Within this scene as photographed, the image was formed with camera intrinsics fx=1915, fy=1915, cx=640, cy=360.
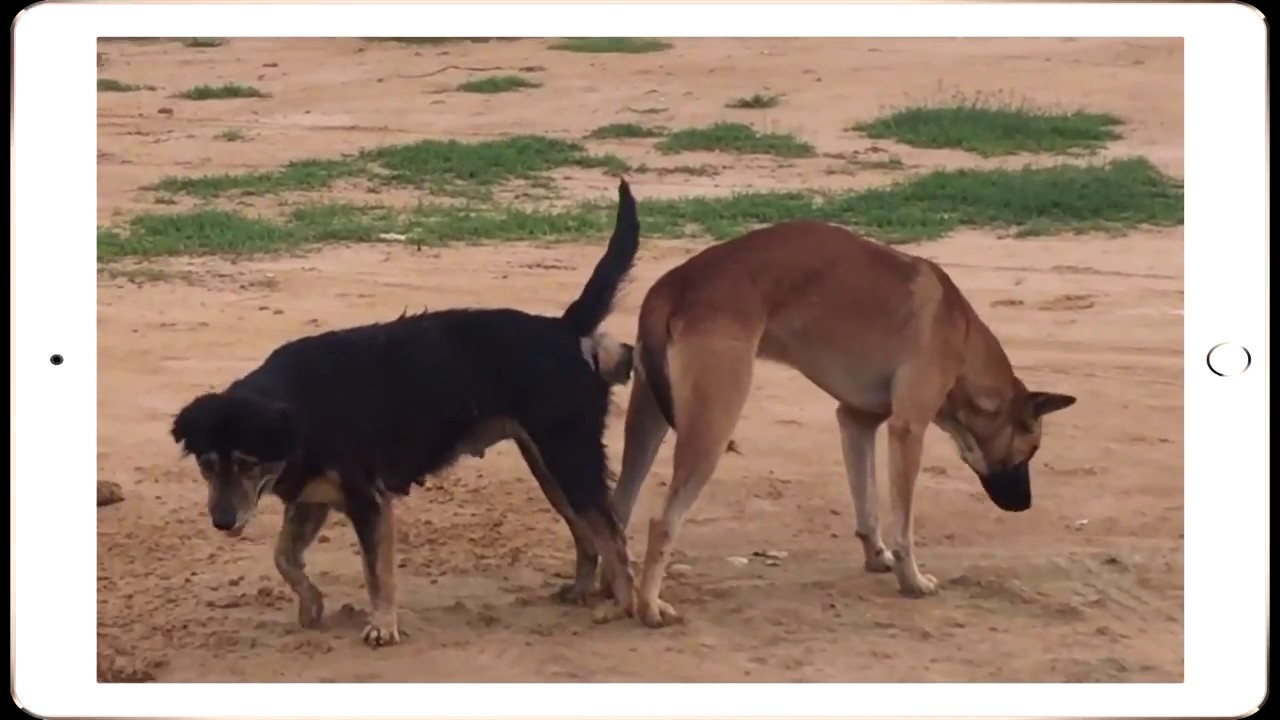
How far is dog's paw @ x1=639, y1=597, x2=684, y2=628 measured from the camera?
5.93 metres

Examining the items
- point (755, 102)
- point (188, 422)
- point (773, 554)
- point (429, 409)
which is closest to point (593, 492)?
point (429, 409)

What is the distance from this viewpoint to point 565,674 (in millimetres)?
5512

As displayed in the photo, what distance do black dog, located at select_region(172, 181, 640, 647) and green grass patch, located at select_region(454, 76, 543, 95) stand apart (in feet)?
3.06

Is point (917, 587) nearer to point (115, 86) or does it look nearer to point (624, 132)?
point (624, 132)

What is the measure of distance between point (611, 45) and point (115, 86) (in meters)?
1.45

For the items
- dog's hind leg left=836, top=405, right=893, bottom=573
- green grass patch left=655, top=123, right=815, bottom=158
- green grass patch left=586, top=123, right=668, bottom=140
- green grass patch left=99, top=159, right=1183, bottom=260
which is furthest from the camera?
green grass patch left=99, top=159, right=1183, bottom=260

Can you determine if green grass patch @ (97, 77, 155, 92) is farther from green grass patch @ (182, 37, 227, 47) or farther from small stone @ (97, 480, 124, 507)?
small stone @ (97, 480, 124, 507)

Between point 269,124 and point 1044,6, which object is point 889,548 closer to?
point 1044,6

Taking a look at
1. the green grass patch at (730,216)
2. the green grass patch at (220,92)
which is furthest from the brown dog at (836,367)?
the green grass patch at (220,92)

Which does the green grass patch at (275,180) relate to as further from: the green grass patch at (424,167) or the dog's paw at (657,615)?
the dog's paw at (657,615)

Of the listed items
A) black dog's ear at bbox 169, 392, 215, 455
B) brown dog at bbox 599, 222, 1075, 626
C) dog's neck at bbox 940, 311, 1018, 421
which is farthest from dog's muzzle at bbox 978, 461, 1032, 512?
black dog's ear at bbox 169, 392, 215, 455

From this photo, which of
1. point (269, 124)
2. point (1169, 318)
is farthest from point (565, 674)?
point (269, 124)

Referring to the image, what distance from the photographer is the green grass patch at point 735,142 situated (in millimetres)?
7863

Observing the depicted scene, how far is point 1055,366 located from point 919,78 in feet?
7.19
